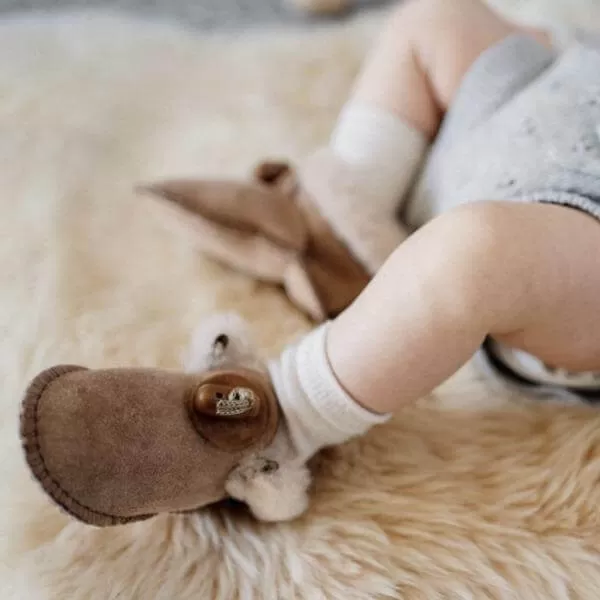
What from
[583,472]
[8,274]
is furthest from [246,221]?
[583,472]

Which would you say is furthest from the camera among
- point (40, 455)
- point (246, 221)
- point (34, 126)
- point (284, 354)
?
point (34, 126)

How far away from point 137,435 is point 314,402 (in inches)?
4.7

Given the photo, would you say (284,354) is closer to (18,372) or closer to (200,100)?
(18,372)

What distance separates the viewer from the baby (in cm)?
50

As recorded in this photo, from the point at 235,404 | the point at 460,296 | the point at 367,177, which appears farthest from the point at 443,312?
the point at 367,177

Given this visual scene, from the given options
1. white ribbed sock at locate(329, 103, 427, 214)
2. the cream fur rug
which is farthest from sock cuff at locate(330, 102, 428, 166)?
the cream fur rug

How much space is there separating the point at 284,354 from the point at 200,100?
18.9 inches

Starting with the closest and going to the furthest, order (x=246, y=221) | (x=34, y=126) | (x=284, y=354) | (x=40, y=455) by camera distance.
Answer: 1. (x=40, y=455)
2. (x=284, y=354)
3. (x=246, y=221)
4. (x=34, y=126)

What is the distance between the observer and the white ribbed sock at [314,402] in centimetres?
52

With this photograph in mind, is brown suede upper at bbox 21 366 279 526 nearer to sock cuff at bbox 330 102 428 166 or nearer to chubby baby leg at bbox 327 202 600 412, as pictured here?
chubby baby leg at bbox 327 202 600 412

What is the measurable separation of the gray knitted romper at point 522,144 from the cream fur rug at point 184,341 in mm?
39

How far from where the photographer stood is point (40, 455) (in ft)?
1.49

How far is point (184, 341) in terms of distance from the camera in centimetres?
66

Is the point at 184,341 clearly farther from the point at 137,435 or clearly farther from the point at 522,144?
the point at 522,144
